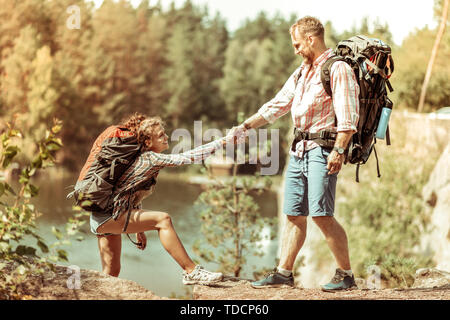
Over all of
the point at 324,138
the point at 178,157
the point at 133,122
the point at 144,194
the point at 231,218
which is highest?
the point at 133,122

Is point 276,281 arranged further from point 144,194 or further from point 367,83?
point 367,83

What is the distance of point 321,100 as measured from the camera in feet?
12.2

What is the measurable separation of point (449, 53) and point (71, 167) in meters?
19.1

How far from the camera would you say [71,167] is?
3019cm

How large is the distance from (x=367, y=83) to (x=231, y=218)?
192 inches

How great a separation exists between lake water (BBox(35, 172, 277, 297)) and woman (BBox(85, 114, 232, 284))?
850 centimetres

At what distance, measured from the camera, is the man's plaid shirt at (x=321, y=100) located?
3.61 meters

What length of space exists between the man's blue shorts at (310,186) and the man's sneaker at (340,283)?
0.45 m

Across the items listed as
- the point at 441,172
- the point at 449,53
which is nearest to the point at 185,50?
the point at 449,53

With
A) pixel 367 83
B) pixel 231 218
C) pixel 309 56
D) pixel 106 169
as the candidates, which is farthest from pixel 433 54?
pixel 106 169

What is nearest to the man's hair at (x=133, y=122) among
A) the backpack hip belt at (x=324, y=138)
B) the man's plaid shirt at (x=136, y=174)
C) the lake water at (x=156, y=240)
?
the man's plaid shirt at (x=136, y=174)

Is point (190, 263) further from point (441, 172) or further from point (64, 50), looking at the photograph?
point (64, 50)

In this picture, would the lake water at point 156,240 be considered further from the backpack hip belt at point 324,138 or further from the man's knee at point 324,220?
the backpack hip belt at point 324,138

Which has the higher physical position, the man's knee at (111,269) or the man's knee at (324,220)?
the man's knee at (324,220)
